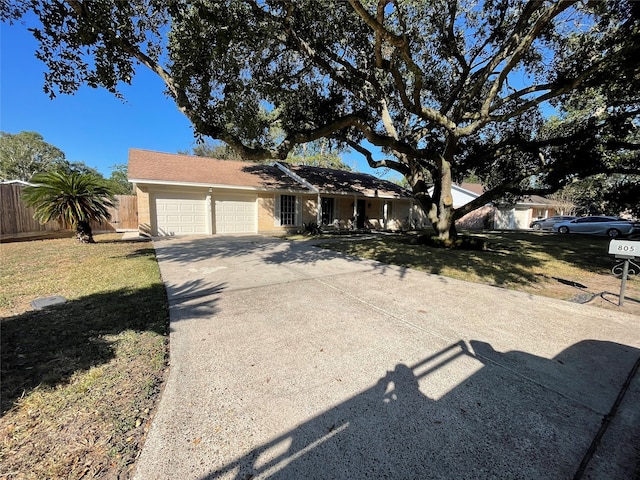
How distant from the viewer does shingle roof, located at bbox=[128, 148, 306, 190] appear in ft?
42.1

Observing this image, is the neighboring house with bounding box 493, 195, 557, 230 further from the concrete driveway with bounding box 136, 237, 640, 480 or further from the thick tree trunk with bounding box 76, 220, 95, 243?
the thick tree trunk with bounding box 76, 220, 95, 243

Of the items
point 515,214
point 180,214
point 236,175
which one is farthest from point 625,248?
point 515,214

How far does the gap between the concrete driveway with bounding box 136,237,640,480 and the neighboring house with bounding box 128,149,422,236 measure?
9749mm

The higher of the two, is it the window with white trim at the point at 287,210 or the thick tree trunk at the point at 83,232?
the window with white trim at the point at 287,210

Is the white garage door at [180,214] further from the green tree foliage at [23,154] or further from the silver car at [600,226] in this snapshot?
the green tree foliage at [23,154]

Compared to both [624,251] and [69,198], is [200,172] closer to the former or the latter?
[69,198]

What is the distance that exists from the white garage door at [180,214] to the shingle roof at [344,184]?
616 cm

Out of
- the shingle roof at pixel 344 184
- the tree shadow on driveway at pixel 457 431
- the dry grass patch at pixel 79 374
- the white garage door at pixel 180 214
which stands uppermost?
the shingle roof at pixel 344 184

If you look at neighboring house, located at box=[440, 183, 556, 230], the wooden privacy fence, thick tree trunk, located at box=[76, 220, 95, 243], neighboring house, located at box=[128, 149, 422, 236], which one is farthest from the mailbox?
neighboring house, located at box=[440, 183, 556, 230]

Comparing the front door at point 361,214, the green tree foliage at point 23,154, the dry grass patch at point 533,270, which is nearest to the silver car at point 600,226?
the dry grass patch at point 533,270

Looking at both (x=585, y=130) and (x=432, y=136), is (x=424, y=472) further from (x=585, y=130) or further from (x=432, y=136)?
(x=432, y=136)

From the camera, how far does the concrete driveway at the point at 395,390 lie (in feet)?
5.88

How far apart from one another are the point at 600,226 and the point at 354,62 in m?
22.3

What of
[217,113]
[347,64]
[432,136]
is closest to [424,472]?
[217,113]
